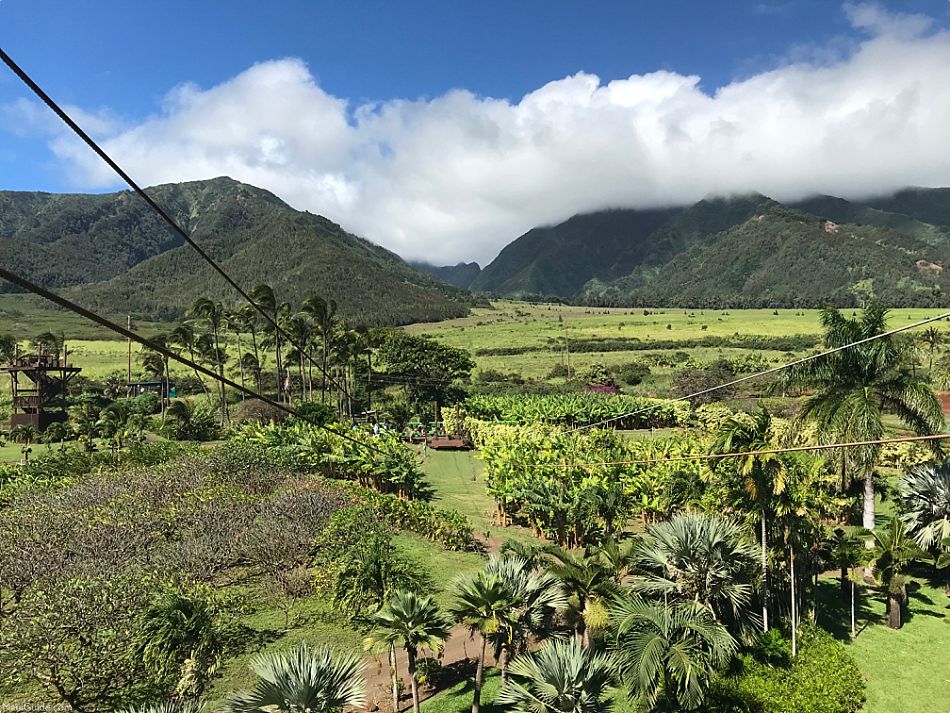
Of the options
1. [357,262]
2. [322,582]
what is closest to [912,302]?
[357,262]

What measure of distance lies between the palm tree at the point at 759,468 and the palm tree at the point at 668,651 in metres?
3.06

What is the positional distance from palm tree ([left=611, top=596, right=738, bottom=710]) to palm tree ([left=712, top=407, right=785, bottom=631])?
3.06 meters

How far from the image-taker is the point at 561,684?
1020cm

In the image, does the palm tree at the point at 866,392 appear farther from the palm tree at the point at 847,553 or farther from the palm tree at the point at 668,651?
the palm tree at the point at 668,651

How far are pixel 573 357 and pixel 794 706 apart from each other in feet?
270

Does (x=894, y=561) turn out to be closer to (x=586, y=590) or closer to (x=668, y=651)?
(x=668, y=651)

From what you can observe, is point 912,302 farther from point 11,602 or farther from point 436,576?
point 11,602

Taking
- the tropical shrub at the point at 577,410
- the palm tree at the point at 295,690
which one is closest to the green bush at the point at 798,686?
the palm tree at the point at 295,690

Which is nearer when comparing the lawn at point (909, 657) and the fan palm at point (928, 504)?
the lawn at point (909, 657)

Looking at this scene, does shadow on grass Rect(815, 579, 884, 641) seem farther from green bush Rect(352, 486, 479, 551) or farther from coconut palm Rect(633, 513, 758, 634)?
green bush Rect(352, 486, 479, 551)

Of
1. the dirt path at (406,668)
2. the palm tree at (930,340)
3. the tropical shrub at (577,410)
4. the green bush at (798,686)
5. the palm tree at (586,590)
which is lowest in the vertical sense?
the dirt path at (406,668)

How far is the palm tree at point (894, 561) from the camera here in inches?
643

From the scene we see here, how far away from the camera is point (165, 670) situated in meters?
11.6

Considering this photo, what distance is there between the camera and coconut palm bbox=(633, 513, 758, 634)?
13242 millimetres
